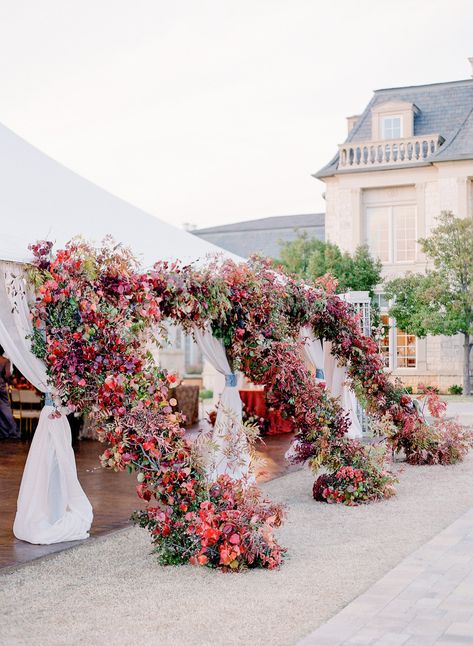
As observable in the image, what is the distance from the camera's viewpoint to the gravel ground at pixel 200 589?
4.34 m

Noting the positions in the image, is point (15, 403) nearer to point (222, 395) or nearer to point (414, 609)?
point (222, 395)

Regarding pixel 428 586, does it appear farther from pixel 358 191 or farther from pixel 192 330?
pixel 358 191

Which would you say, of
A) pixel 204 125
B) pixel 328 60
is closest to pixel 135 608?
pixel 328 60

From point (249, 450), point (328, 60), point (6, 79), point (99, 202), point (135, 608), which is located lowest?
point (135, 608)

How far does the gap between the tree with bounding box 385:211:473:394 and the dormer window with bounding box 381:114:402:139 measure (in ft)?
14.0

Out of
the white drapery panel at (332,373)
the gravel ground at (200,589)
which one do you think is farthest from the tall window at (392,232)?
the gravel ground at (200,589)

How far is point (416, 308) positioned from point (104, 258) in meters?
18.6

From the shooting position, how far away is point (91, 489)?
8844mm

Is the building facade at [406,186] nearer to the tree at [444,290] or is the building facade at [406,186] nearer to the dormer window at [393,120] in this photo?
the dormer window at [393,120]

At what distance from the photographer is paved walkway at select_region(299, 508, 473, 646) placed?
4090 millimetres

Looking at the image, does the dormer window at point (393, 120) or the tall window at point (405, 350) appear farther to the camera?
the dormer window at point (393, 120)

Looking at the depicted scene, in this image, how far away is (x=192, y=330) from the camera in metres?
8.29

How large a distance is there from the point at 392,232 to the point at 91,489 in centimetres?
1949

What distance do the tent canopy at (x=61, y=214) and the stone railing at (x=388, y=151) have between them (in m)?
18.0
